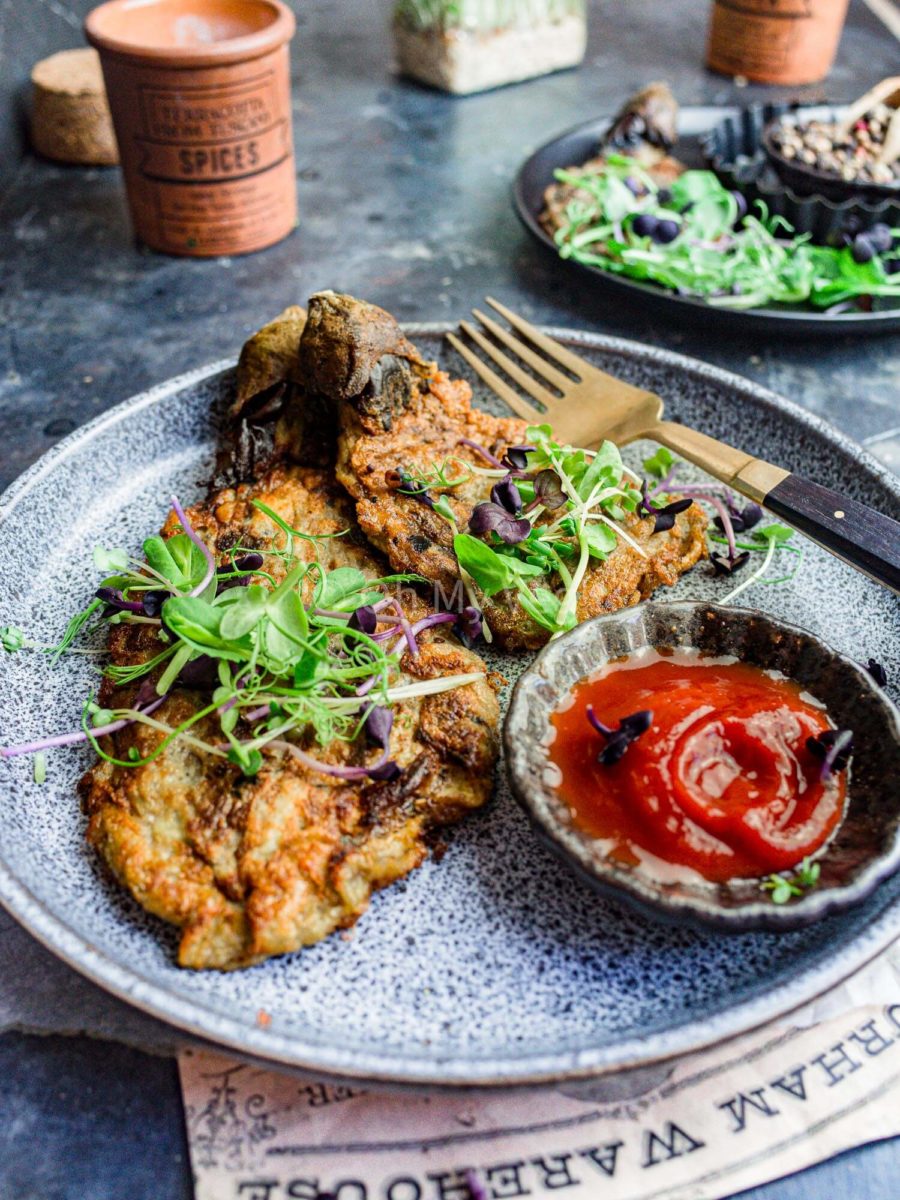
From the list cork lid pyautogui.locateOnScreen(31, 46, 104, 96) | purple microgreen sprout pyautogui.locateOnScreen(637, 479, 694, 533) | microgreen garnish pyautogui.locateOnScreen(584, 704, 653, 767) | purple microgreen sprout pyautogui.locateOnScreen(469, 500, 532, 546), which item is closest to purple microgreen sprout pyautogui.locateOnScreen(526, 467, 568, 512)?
purple microgreen sprout pyautogui.locateOnScreen(469, 500, 532, 546)

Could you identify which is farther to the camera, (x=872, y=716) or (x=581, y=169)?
(x=581, y=169)

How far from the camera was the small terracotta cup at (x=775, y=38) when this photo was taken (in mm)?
6273

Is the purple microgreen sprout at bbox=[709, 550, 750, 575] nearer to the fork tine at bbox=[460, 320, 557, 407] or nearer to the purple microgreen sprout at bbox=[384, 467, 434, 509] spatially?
the fork tine at bbox=[460, 320, 557, 407]

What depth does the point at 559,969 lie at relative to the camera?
6.74ft

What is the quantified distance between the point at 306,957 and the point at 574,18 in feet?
21.4

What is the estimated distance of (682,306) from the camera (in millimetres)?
3998

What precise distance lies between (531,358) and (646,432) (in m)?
0.55

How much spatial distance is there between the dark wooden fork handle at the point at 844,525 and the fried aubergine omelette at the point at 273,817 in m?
0.91

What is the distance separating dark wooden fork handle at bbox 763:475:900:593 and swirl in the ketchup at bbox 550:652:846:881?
38 centimetres

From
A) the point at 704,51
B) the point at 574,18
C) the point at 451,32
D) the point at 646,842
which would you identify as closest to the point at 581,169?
the point at 451,32

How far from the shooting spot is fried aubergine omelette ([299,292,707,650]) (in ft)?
8.74

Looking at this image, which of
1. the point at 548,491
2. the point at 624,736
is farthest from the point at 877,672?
the point at 548,491

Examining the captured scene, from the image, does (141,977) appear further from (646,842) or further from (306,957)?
(646,842)

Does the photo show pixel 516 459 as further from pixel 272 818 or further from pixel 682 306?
pixel 682 306
